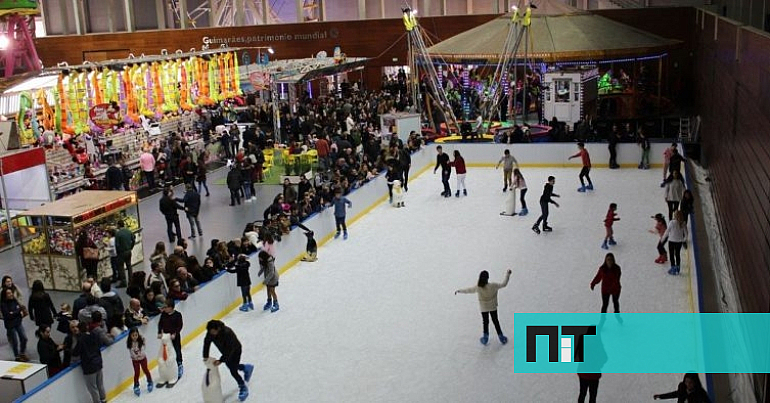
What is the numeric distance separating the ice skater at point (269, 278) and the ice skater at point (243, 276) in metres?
0.24

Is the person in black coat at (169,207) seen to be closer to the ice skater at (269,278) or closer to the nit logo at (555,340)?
the ice skater at (269,278)

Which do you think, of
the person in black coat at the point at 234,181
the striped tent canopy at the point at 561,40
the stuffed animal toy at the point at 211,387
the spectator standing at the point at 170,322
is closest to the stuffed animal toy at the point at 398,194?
the person in black coat at the point at 234,181

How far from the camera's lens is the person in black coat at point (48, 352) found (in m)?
9.65

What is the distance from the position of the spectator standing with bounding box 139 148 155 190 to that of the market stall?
6.28 m

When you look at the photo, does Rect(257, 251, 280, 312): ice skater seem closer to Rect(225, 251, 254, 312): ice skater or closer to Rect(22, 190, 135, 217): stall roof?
Rect(225, 251, 254, 312): ice skater

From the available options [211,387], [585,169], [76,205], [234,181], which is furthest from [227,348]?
[585,169]

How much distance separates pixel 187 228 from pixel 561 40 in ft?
53.7

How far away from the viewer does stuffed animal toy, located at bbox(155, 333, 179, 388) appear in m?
10.2

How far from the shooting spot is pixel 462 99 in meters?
31.1

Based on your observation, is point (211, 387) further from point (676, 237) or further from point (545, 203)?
point (545, 203)

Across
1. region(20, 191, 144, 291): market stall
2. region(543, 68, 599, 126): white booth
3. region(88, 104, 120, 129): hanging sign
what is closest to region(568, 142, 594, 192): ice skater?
region(543, 68, 599, 126): white booth

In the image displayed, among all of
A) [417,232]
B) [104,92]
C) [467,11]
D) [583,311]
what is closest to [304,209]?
[417,232]

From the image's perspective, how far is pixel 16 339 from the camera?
36.4ft

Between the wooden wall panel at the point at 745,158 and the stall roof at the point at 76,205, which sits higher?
the wooden wall panel at the point at 745,158
